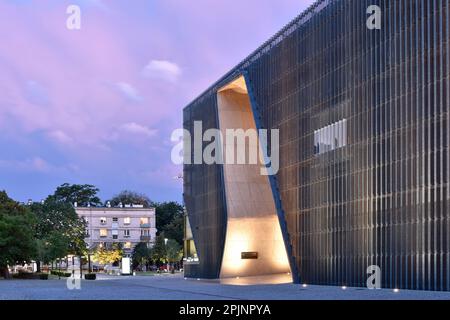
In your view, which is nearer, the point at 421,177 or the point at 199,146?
the point at 421,177

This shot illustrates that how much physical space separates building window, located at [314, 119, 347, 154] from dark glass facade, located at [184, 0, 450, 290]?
0.06m

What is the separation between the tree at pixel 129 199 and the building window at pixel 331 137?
123 m

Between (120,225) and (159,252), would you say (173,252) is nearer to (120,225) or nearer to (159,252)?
(159,252)

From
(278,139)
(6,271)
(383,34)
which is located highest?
(383,34)

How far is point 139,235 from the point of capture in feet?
466

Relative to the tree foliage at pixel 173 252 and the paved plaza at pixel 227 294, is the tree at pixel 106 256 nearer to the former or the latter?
the tree foliage at pixel 173 252

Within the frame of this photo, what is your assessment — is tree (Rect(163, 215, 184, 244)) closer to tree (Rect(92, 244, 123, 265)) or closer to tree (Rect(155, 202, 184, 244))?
tree (Rect(155, 202, 184, 244))

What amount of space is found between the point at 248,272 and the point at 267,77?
17.8m

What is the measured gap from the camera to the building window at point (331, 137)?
43.7 m

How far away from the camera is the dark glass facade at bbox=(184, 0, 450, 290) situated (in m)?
35.5

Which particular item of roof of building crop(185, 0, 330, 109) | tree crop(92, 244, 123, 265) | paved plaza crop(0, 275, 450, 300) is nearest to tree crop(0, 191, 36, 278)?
roof of building crop(185, 0, 330, 109)
